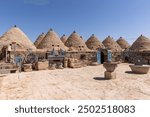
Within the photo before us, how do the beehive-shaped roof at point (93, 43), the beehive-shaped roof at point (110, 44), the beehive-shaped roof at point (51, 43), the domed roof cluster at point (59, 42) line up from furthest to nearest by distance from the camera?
the beehive-shaped roof at point (110, 44) → the beehive-shaped roof at point (93, 43) → the beehive-shaped roof at point (51, 43) → the domed roof cluster at point (59, 42)

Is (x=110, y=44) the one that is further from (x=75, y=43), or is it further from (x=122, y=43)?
(x=75, y=43)

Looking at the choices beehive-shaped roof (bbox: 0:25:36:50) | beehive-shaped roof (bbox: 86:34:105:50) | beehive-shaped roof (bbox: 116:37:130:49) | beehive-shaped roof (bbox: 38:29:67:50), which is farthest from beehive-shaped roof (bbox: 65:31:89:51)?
beehive-shaped roof (bbox: 116:37:130:49)

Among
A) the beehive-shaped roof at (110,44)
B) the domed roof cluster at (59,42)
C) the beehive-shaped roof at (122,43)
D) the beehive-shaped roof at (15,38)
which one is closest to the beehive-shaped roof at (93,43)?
the domed roof cluster at (59,42)

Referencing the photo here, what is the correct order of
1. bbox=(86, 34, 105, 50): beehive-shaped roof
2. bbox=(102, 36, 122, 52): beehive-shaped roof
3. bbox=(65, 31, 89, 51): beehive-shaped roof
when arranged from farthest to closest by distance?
bbox=(102, 36, 122, 52): beehive-shaped roof < bbox=(86, 34, 105, 50): beehive-shaped roof < bbox=(65, 31, 89, 51): beehive-shaped roof

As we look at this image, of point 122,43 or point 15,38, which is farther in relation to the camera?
point 122,43

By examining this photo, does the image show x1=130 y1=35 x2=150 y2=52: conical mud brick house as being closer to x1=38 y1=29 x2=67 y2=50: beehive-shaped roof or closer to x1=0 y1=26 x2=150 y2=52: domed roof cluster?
x1=0 y1=26 x2=150 y2=52: domed roof cluster

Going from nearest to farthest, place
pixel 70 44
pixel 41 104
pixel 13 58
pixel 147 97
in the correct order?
1. pixel 41 104
2. pixel 147 97
3. pixel 13 58
4. pixel 70 44

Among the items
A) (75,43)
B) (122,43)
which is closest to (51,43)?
(75,43)

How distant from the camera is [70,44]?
2723cm

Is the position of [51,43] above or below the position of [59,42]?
below

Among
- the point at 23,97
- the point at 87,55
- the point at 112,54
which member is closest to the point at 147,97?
the point at 23,97

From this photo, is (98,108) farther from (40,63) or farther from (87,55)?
(87,55)

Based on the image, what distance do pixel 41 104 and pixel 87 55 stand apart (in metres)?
15.8

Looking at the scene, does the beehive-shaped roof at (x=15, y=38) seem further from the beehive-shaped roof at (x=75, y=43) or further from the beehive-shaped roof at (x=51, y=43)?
the beehive-shaped roof at (x=75, y=43)
